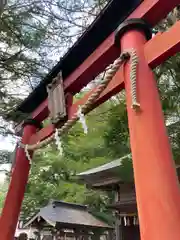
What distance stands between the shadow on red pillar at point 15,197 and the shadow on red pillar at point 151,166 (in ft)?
5.42

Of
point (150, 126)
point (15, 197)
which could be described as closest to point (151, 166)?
point (150, 126)

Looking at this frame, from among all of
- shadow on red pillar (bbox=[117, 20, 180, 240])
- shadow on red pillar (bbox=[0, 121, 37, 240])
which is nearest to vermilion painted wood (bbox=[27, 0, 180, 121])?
shadow on red pillar (bbox=[117, 20, 180, 240])

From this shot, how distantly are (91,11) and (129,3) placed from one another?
2369 millimetres

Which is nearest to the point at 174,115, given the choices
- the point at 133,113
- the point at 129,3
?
the point at 129,3

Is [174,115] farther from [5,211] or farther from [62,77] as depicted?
[5,211]

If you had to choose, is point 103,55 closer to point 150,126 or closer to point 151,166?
point 150,126

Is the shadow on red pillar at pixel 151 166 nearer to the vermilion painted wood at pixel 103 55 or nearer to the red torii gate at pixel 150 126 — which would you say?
the red torii gate at pixel 150 126

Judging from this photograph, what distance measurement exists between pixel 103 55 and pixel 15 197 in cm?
160

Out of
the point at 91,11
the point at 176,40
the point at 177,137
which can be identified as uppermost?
the point at 91,11

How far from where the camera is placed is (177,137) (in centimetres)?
282

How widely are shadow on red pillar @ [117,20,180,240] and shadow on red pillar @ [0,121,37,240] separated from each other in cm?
165

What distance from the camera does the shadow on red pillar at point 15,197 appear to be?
242 centimetres

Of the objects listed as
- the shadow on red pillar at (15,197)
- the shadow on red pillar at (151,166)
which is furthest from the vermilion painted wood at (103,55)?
the shadow on red pillar at (15,197)

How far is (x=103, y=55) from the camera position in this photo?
6.43 ft
